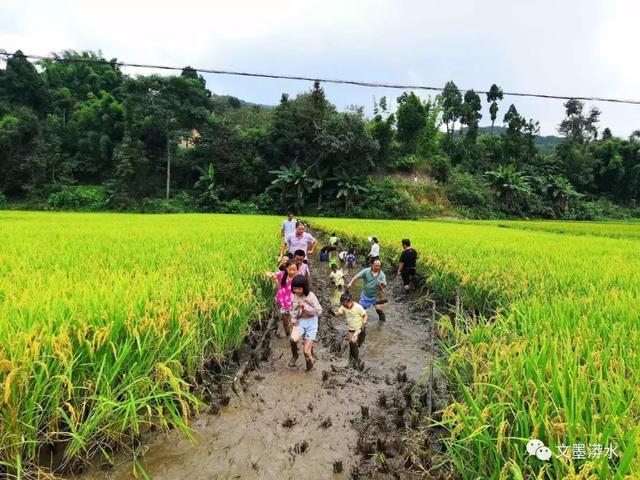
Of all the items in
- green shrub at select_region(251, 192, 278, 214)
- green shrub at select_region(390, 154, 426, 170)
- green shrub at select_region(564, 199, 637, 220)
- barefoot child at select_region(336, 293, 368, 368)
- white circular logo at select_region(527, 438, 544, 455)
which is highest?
green shrub at select_region(390, 154, 426, 170)

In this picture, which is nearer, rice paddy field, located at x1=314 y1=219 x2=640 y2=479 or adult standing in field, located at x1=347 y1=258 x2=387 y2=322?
rice paddy field, located at x1=314 y1=219 x2=640 y2=479

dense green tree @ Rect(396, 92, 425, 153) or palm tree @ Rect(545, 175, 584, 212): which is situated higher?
dense green tree @ Rect(396, 92, 425, 153)

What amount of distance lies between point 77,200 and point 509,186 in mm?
33671

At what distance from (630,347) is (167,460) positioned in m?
3.22

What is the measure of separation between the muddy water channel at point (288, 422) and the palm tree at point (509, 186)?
3109 centimetres

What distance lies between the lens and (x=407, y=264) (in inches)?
304

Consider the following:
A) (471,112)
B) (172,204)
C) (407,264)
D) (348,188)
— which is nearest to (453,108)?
(471,112)

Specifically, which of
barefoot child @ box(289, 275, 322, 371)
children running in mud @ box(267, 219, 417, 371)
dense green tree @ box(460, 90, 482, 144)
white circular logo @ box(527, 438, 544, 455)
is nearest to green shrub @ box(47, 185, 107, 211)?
children running in mud @ box(267, 219, 417, 371)

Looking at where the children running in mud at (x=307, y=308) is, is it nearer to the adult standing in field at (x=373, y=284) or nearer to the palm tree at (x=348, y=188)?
the adult standing in field at (x=373, y=284)

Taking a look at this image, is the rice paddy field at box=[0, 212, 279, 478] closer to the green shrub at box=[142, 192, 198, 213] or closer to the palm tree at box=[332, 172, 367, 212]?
the palm tree at box=[332, 172, 367, 212]

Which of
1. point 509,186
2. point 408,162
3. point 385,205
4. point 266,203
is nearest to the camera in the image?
point 385,205

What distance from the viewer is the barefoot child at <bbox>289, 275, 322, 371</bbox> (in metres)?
4.23

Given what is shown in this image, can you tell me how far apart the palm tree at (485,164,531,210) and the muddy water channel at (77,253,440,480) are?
31086 millimetres

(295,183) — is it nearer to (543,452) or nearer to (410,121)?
(410,121)
